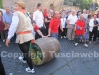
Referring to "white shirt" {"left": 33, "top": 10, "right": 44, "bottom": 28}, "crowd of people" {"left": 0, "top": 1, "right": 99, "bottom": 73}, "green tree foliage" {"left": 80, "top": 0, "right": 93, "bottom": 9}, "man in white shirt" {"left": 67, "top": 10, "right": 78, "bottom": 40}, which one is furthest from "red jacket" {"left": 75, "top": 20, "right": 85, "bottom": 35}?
"green tree foliage" {"left": 80, "top": 0, "right": 93, "bottom": 9}

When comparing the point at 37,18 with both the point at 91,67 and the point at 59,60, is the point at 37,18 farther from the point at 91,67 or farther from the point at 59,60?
the point at 91,67

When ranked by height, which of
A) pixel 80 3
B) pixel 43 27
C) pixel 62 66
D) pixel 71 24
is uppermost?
pixel 43 27

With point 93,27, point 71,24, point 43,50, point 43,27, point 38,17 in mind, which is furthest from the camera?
point 71,24

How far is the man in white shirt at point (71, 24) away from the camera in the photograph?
9.63 metres

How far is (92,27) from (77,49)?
2.21 m

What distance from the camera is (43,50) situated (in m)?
5.44

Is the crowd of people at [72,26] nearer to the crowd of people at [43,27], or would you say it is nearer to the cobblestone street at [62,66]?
the crowd of people at [43,27]

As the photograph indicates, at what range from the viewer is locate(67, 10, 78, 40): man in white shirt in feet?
31.6

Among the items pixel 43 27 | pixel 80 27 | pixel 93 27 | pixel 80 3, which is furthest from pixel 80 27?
pixel 80 3

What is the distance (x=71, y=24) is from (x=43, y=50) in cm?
468

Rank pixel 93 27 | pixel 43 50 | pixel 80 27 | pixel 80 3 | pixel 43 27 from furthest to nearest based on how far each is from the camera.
Answer: pixel 80 3 < pixel 93 27 < pixel 80 27 < pixel 43 27 < pixel 43 50

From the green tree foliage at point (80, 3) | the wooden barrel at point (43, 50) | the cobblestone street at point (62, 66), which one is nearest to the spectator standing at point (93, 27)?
the cobblestone street at point (62, 66)

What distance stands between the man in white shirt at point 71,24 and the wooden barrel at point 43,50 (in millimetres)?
3967

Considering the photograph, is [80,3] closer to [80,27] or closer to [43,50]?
[80,27]
